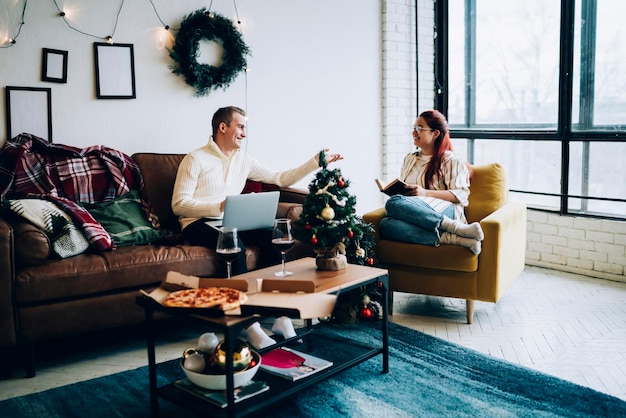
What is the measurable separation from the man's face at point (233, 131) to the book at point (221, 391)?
1687mm

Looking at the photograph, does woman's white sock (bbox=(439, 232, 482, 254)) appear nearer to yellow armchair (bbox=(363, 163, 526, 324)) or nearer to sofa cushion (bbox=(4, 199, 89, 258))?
yellow armchair (bbox=(363, 163, 526, 324))

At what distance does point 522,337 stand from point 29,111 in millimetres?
2918

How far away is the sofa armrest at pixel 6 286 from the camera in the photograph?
2654 millimetres

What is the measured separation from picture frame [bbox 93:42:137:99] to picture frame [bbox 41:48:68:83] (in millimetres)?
192

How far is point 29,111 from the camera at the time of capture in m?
3.58

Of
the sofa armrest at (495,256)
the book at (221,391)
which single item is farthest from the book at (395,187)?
the book at (221,391)

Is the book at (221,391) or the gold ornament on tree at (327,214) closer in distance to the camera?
the book at (221,391)

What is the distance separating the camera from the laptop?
3076mm

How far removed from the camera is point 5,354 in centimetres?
280

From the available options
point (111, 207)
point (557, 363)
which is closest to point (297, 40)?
point (111, 207)

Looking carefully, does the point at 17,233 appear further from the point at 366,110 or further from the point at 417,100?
the point at 417,100

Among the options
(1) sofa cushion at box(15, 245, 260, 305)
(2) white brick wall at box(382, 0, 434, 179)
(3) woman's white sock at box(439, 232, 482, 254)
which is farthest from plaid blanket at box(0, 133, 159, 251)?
(2) white brick wall at box(382, 0, 434, 179)

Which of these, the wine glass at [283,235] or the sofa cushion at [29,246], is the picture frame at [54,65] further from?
the wine glass at [283,235]

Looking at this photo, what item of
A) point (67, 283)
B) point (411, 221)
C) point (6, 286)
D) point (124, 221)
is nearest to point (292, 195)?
point (411, 221)
